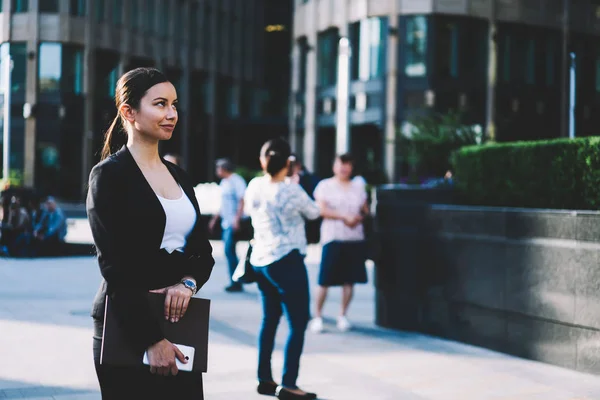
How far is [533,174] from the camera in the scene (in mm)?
7836

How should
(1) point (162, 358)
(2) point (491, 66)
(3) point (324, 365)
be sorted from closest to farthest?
(1) point (162, 358) → (3) point (324, 365) → (2) point (491, 66)

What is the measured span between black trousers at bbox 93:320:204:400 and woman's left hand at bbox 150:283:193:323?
198 mm

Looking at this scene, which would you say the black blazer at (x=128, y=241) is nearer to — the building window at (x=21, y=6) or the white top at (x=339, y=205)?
the white top at (x=339, y=205)

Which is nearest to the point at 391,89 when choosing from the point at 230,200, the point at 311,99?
the point at 311,99

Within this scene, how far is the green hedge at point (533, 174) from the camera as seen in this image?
24.0 feet

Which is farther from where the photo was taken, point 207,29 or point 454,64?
point 207,29

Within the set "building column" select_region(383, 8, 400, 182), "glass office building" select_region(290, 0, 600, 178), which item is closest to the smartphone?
"glass office building" select_region(290, 0, 600, 178)

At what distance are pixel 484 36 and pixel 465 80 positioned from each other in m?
1.90

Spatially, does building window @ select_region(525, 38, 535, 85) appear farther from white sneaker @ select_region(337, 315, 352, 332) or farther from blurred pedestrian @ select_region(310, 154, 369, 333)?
white sneaker @ select_region(337, 315, 352, 332)

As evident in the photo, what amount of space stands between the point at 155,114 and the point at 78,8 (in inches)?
1535

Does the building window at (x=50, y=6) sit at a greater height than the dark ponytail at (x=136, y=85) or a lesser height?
greater

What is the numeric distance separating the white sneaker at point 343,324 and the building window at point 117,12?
35860 millimetres

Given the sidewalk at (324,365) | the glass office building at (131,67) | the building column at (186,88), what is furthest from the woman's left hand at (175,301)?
the building column at (186,88)

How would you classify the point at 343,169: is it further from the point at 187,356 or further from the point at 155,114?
the point at 187,356
